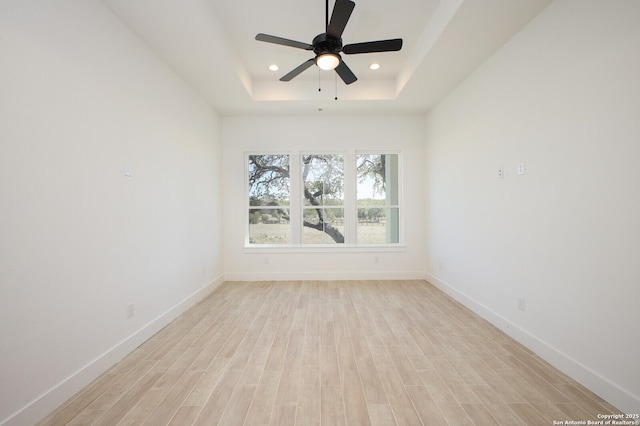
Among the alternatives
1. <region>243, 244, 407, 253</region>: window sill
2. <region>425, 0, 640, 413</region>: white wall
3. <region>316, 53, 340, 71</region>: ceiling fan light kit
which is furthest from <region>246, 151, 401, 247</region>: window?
<region>316, 53, 340, 71</region>: ceiling fan light kit

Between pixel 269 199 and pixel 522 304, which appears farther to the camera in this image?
pixel 269 199

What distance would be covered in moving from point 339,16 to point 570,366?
3135 mm

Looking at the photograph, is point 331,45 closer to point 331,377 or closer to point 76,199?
point 76,199

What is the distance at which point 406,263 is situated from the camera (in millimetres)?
4898

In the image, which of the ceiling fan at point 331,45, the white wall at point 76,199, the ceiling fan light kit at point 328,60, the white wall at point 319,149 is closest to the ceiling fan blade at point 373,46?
the ceiling fan at point 331,45

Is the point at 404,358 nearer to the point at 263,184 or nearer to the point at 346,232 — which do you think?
the point at 346,232

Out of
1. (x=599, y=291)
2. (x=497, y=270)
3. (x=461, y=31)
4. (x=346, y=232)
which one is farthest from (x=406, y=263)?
(x=461, y=31)

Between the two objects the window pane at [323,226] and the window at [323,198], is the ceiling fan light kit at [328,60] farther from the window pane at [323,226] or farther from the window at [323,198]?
the window pane at [323,226]

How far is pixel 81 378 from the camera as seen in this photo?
6.34 ft

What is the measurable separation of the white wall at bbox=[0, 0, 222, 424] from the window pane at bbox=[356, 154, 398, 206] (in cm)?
314

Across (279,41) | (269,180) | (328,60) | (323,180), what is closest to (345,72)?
(328,60)

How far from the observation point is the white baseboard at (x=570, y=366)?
168cm

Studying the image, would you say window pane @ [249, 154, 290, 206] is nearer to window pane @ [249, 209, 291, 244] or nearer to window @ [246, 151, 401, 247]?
window @ [246, 151, 401, 247]

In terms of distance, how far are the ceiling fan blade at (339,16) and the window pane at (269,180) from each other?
2917 millimetres
